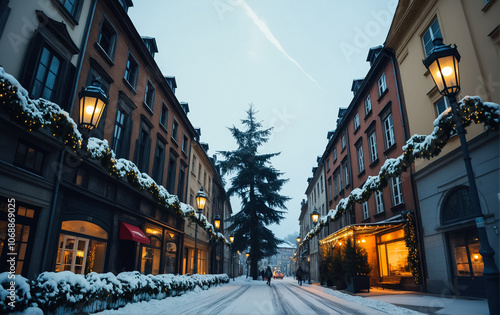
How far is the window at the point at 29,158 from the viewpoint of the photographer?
7746 millimetres

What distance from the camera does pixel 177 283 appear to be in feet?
36.3

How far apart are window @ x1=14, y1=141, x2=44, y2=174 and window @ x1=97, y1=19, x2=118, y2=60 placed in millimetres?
6190

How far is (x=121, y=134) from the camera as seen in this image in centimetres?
1365

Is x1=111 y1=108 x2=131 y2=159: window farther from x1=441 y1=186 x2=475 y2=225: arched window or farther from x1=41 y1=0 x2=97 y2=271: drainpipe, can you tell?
x1=441 y1=186 x2=475 y2=225: arched window

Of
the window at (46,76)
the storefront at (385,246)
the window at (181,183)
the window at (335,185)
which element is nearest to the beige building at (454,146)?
the storefront at (385,246)

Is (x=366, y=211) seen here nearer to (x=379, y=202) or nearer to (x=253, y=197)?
(x=379, y=202)

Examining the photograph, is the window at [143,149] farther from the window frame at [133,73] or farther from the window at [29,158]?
the window at [29,158]

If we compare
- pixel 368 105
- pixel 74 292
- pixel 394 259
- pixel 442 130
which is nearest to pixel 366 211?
pixel 394 259

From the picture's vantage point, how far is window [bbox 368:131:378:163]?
19.0 meters

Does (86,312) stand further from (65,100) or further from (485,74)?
(485,74)

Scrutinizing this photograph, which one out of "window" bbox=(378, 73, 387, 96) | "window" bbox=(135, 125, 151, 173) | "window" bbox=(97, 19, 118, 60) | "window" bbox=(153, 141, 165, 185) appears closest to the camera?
"window" bbox=(97, 19, 118, 60)

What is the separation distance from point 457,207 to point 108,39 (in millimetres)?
16345

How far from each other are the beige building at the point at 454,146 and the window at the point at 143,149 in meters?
13.8

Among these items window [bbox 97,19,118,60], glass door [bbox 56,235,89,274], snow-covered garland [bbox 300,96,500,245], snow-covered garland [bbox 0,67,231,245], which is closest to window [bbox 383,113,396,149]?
snow-covered garland [bbox 300,96,500,245]
